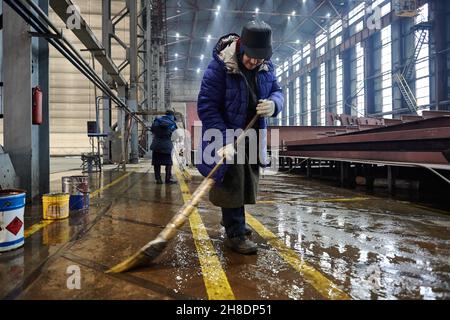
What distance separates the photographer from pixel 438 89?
47.8 ft

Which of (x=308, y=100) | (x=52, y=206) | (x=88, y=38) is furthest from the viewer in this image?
(x=308, y=100)

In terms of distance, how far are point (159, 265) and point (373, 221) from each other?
96.4 inches

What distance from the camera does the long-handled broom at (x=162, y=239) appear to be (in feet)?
6.43

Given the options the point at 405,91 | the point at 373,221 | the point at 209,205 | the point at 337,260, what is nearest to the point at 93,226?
the point at 209,205

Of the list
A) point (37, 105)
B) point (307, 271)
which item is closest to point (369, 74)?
point (37, 105)

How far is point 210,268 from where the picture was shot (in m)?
2.04

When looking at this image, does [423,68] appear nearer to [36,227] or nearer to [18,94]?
[18,94]

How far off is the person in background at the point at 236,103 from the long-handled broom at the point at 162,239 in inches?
2.5

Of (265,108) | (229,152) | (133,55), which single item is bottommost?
(229,152)

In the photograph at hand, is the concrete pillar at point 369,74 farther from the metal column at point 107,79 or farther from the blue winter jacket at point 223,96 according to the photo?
the blue winter jacket at point 223,96

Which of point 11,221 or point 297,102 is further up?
point 297,102

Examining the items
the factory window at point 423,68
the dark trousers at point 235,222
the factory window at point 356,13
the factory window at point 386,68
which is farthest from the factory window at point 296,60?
the dark trousers at point 235,222

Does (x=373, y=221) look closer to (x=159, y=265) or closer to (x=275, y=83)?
(x=275, y=83)

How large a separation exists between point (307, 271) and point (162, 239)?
38.5 inches
